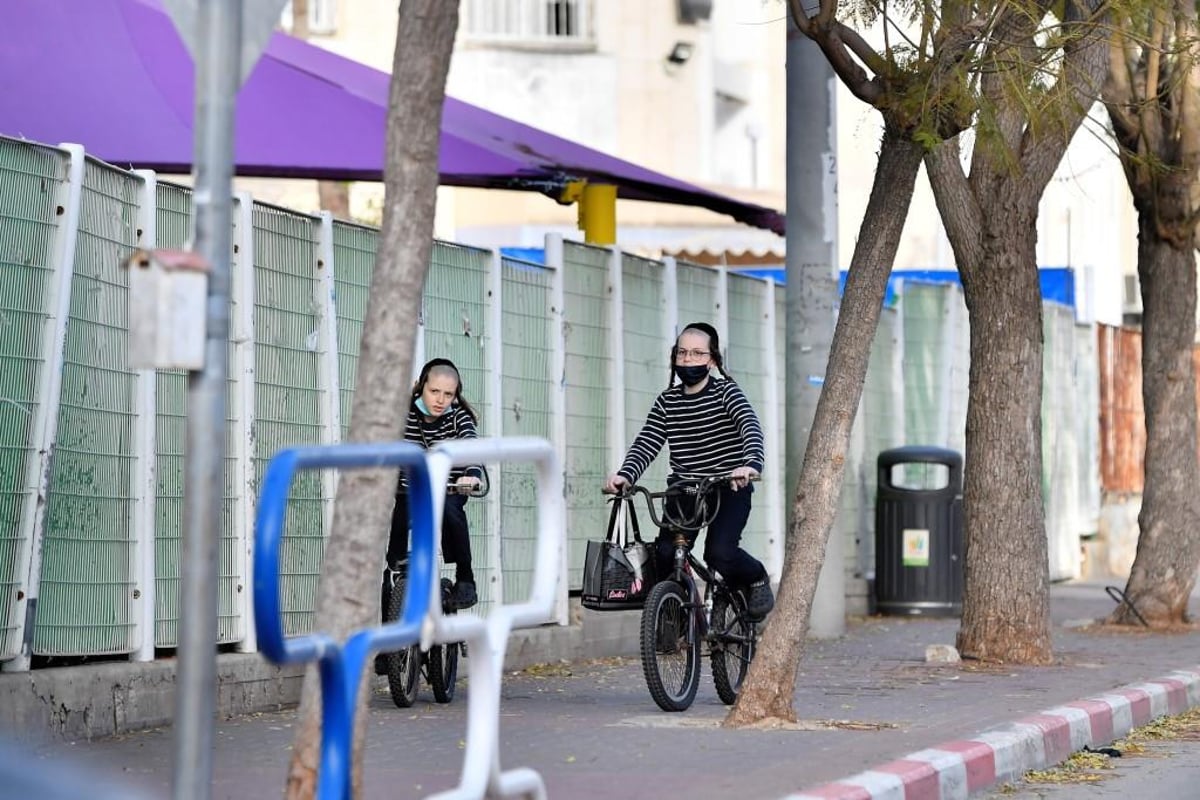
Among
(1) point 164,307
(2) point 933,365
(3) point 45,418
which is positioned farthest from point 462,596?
(2) point 933,365

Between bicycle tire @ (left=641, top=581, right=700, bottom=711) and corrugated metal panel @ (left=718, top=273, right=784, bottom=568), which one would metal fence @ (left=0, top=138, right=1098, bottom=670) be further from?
bicycle tire @ (left=641, top=581, right=700, bottom=711)

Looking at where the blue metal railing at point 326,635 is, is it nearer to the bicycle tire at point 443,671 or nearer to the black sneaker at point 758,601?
the bicycle tire at point 443,671

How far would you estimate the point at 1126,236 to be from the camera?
44.8 metres

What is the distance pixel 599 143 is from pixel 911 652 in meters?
21.3

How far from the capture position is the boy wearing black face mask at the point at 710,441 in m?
11.3

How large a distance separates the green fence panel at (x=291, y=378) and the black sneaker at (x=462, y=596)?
0.85 m

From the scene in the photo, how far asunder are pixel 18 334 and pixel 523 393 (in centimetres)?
504

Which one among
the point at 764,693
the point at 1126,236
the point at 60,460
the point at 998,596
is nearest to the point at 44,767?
the point at 60,460

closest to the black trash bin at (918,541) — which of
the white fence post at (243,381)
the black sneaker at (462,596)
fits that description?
the black sneaker at (462,596)

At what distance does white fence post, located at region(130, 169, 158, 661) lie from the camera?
1003 cm

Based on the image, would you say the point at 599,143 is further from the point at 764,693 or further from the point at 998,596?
the point at 764,693

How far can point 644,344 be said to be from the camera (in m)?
15.5

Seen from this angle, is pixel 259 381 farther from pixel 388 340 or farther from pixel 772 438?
pixel 772 438

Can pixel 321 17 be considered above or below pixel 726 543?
above
